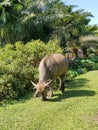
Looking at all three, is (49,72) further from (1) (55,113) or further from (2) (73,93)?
(1) (55,113)

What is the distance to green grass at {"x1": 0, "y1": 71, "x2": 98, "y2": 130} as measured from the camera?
7.76m

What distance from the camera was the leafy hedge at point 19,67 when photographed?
35.8 feet

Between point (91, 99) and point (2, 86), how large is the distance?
3586mm

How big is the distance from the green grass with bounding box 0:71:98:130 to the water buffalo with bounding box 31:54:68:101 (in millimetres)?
472

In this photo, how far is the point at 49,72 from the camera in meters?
10.7

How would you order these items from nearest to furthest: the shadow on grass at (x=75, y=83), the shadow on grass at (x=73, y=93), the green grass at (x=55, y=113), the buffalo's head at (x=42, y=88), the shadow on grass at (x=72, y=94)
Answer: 1. the green grass at (x=55, y=113)
2. the buffalo's head at (x=42, y=88)
3. the shadow on grass at (x=72, y=94)
4. the shadow on grass at (x=73, y=93)
5. the shadow on grass at (x=75, y=83)

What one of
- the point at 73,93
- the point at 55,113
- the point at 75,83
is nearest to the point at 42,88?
the point at 55,113

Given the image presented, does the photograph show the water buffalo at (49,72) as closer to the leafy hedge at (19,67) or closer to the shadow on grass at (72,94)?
the shadow on grass at (72,94)

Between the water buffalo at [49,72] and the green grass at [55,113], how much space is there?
18.6 inches

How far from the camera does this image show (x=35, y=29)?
21688mm

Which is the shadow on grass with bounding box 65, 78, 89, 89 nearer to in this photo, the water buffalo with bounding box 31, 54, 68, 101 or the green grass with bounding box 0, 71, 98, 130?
the water buffalo with bounding box 31, 54, 68, 101

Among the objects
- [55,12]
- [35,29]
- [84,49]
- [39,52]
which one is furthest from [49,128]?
[84,49]

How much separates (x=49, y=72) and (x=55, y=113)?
231cm

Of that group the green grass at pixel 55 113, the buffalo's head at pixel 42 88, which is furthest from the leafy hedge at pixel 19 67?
the buffalo's head at pixel 42 88
